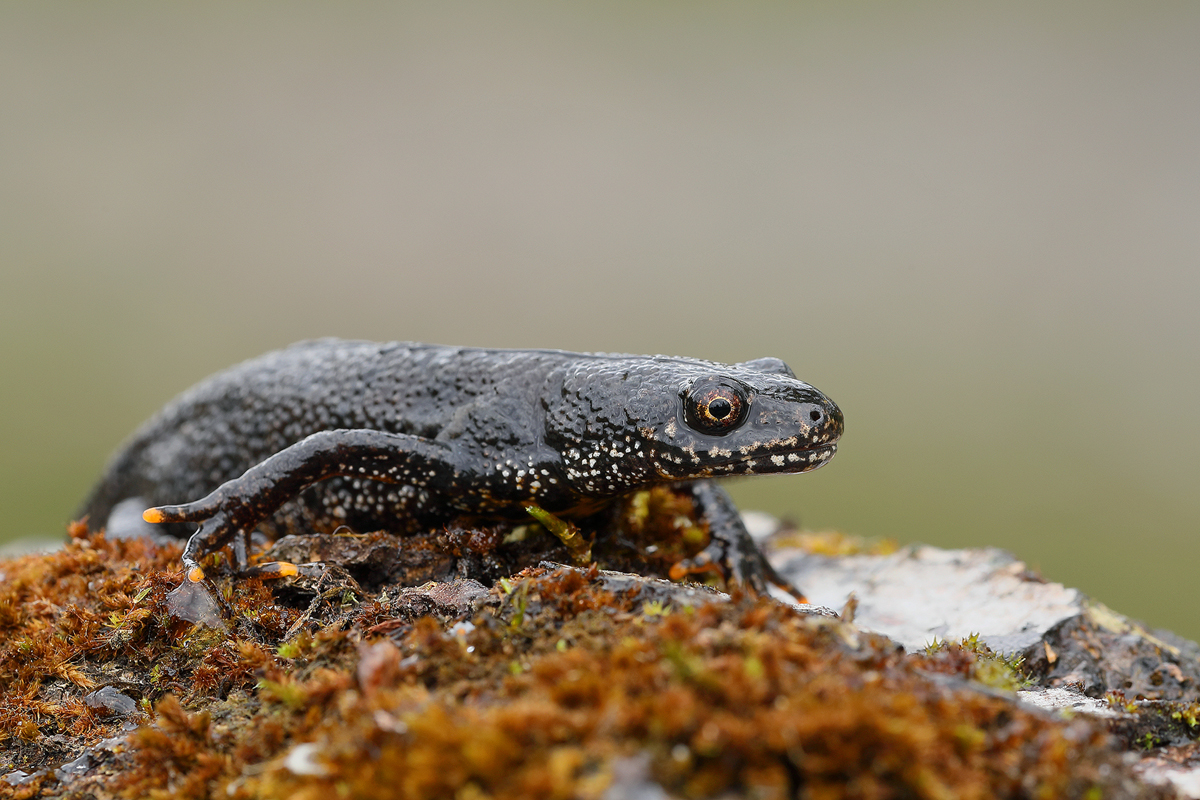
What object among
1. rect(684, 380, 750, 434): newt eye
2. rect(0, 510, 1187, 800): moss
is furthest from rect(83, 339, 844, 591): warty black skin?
rect(0, 510, 1187, 800): moss

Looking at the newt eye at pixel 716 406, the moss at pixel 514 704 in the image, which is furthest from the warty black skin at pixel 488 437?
the moss at pixel 514 704

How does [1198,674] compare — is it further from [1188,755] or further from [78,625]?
[78,625]

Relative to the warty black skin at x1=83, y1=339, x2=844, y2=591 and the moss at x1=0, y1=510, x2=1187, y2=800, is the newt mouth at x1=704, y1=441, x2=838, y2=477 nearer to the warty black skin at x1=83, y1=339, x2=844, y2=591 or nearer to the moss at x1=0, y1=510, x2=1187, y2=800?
the warty black skin at x1=83, y1=339, x2=844, y2=591

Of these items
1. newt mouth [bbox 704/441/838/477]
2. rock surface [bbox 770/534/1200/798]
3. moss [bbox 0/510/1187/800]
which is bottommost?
rock surface [bbox 770/534/1200/798]

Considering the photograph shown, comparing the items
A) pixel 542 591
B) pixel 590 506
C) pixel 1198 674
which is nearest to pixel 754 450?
pixel 590 506

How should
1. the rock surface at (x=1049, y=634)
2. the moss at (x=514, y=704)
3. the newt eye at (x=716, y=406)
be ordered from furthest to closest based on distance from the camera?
1. the newt eye at (x=716, y=406)
2. the rock surface at (x=1049, y=634)
3. the moss at (x=514, y=704)

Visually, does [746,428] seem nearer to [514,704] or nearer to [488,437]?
[488,437]

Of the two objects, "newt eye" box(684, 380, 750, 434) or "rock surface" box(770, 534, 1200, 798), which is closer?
Result: "rock surface" box(770, 534, 1200, 798)

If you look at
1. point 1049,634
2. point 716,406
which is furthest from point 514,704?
point 1049,634

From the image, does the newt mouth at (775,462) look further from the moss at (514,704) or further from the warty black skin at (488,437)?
the moss at (514,704)
